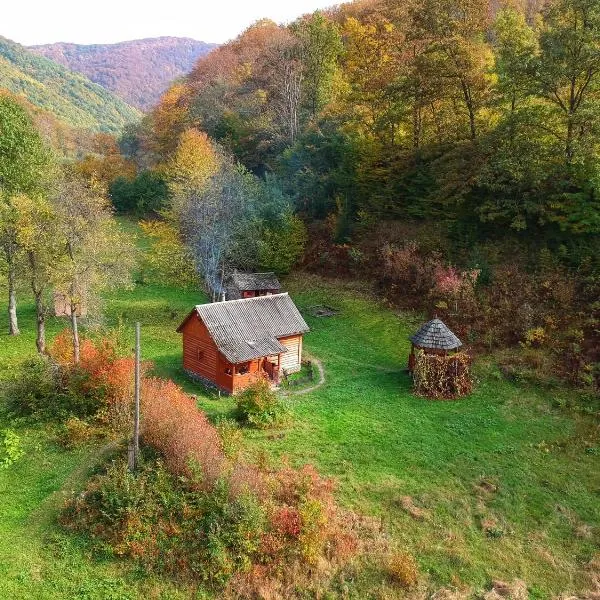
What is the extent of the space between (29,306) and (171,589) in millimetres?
27688

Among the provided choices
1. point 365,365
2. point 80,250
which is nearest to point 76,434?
point 80,250

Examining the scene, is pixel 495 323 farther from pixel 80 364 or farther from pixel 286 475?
pixel 80 364

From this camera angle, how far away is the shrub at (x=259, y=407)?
2098cm

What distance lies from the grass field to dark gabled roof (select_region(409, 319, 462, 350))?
7.07 ft

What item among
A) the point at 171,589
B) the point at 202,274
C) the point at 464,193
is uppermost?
the point at 464,193

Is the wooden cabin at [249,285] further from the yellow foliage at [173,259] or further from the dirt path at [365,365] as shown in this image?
the dirt path at [365,365]

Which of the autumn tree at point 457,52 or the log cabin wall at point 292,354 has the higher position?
the autumn tree at point 457,52

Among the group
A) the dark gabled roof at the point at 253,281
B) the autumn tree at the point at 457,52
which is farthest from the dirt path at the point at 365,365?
the autumn tree at the point at 457,52

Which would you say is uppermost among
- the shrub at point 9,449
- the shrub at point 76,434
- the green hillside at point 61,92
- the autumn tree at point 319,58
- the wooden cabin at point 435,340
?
the green hillside at point 61,92

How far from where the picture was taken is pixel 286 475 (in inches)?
682

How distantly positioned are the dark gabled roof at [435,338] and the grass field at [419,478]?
215cm

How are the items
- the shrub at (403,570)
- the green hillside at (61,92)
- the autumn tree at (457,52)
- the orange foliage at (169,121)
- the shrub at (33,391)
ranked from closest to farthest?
1. the shrub at (403,570)
2. the shrub at (33,391)
3. the autumn tree at (457,52)
4. the orange foliage at (169,121)
5. the green hillside at (61,92)

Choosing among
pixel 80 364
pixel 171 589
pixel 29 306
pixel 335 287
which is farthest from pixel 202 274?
pixel 171 589

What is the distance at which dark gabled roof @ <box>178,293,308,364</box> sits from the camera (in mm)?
24156
